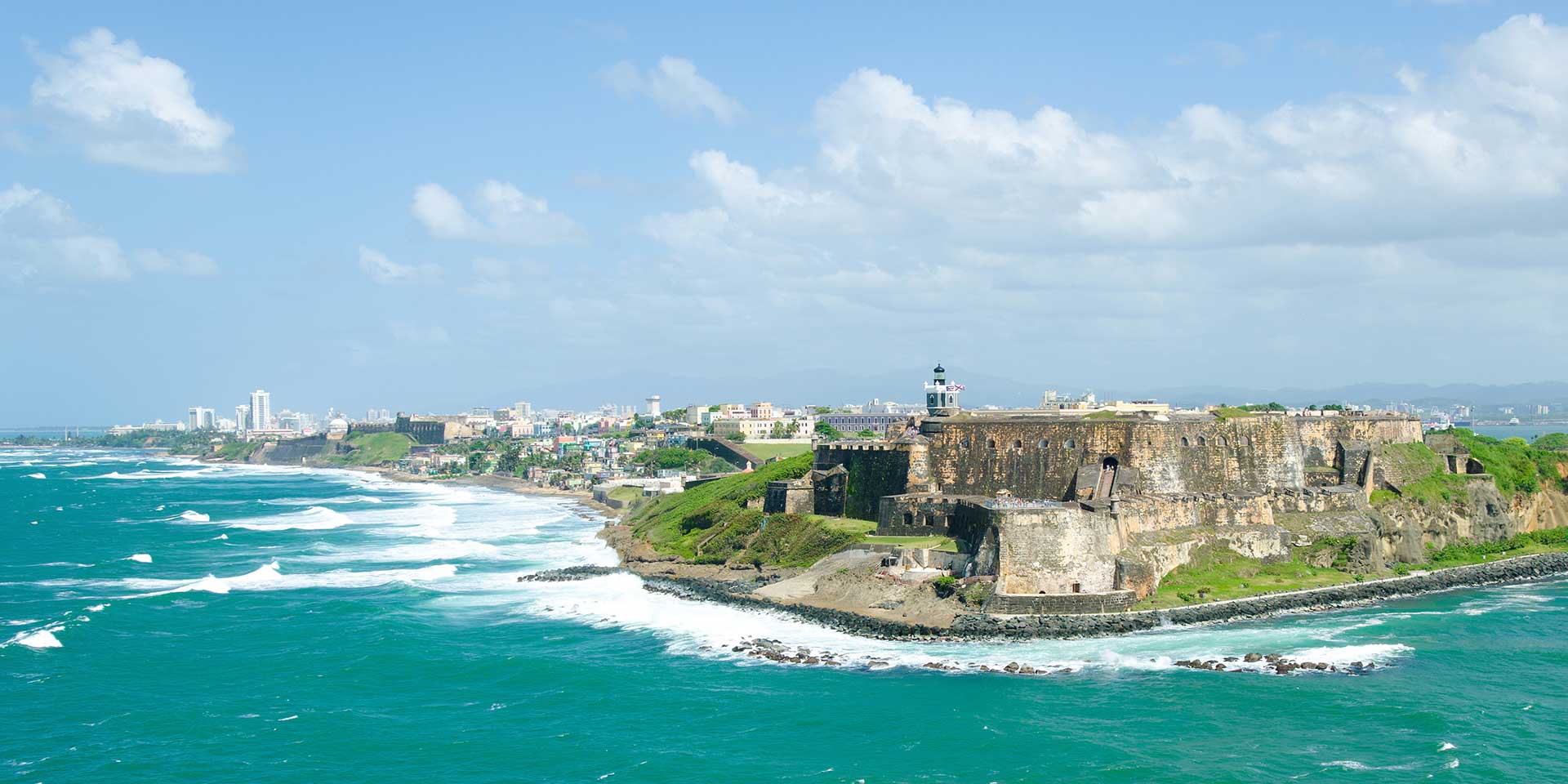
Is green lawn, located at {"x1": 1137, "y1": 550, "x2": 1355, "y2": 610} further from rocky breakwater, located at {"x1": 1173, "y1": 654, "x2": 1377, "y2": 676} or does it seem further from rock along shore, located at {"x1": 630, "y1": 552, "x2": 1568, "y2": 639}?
rocky breakwater, located at {"x1": 1173, "y1": 654, "x2": 1377, "y2": 676}

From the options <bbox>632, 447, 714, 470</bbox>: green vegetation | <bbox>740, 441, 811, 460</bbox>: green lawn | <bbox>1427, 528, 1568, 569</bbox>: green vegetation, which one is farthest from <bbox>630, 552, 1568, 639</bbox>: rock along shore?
<bbox>632, 447, 714, 470</bbox>: green vegetation

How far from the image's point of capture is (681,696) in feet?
136

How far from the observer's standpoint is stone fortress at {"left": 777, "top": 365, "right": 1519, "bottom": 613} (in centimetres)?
4978

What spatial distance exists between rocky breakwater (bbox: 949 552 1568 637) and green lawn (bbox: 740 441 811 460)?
229 feet

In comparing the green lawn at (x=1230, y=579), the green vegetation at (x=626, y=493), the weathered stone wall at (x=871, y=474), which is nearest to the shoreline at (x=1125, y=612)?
the green lawn at (x=1230, y=579)

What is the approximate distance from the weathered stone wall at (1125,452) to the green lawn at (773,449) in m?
58.7

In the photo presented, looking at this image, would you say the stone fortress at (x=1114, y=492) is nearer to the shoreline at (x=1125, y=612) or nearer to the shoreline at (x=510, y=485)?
the shoreline at (x=1125, y=612)

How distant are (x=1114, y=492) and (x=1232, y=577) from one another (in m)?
7.16

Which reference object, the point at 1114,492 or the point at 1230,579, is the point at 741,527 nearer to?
the point at 1114,492

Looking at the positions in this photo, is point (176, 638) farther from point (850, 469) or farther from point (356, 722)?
point (850, 469)

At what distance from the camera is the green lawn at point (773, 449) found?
123 m

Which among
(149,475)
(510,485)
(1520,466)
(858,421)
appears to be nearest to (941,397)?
(1520,466)

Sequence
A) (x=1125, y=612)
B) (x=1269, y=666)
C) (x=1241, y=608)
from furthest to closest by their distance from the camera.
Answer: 1. (x=1241, y=608)
2. (x=1125, y=612)
3. (x=1269, y=666)

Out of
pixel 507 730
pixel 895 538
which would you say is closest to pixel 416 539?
pixel 895 538
